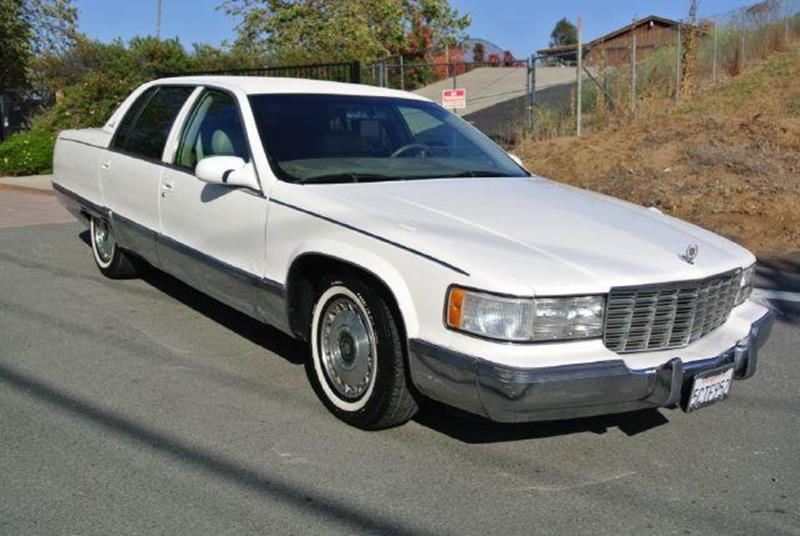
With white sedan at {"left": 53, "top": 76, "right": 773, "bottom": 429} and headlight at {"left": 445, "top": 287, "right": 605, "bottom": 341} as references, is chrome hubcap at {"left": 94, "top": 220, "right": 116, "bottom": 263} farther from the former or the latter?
headlight at {"left": 445, "top": 287, "right": 605, "bottom": 341}

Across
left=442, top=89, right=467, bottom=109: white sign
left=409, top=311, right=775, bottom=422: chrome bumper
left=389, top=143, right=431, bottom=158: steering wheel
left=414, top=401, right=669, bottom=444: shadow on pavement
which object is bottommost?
left=414, top=401, right=669, bottom=444: shadow on pavement

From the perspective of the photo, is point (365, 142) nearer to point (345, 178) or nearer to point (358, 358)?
point (345, 178)

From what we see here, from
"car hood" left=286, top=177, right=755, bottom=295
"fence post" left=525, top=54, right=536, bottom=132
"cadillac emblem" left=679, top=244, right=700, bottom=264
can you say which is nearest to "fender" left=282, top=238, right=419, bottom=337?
"car hood" left=286, top=177, right=755, bottom=295

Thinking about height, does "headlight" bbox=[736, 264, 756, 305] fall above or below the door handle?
below

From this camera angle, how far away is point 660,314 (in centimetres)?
354

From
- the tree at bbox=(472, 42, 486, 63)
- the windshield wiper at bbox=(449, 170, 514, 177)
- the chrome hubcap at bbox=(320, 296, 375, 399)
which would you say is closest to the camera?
the chrome hubcap at bbox=(320, 296, 375, 399)

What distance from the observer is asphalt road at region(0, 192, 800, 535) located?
127 inches

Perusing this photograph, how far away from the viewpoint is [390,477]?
358 centimetres

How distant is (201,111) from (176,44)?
15.9 metres

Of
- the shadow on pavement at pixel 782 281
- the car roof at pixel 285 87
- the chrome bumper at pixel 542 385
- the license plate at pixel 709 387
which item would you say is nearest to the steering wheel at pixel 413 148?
the car roof at pixel 285 87

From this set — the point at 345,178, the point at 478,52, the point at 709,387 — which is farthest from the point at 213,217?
the point at 478,52

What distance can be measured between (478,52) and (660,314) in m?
44.4

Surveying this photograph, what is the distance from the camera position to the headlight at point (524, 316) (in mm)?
3275

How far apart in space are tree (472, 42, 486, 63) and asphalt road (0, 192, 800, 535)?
41.1m
